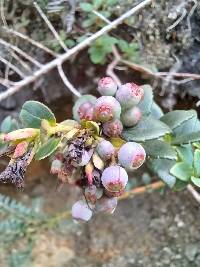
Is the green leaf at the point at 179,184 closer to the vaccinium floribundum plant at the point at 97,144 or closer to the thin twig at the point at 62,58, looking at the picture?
the vaccinium floribundum plant at the point at 97,144

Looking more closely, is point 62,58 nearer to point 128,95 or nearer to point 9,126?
point 9,126

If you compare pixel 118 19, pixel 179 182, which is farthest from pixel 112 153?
pixel 118 19

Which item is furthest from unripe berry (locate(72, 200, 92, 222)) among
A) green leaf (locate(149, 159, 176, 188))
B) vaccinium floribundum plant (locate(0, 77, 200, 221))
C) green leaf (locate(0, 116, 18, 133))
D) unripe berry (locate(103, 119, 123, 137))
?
green leaf (locate(0, 116, 18, 133))

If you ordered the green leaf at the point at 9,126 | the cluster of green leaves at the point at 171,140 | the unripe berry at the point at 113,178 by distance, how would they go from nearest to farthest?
the unripe berry at the point at 113,178 → the cluster of green leaves at the point at 171,140 → the green leaf at the point at 9,126

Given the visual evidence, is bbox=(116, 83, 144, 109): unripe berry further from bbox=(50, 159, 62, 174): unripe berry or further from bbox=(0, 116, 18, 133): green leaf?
bbox=(0, 116, 18, 133): green leaf

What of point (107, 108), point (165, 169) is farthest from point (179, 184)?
point (107, 108)

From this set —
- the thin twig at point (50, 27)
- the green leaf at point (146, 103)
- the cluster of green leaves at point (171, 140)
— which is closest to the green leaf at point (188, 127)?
the cluster of green leaves at point (171, 140)

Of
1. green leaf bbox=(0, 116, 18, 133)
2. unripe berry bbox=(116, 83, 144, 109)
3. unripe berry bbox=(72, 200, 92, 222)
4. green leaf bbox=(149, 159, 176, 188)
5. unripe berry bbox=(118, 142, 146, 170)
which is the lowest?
green leaf bbox=(149, 159, 176, 188)
